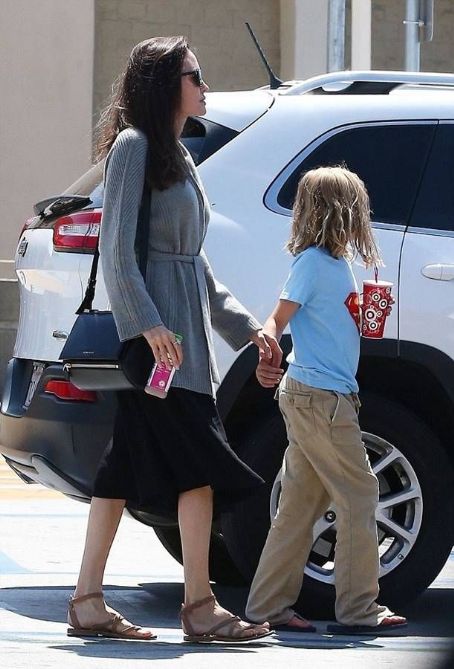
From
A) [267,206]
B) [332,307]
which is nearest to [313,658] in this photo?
[332,307]

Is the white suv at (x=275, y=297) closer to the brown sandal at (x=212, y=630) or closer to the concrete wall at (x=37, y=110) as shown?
the brown sandal at (x=212, y=630)

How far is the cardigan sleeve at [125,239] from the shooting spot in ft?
16.6

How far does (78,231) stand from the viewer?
5.68 m

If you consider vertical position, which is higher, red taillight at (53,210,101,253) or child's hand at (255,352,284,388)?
red taillight at (53,210,101,253)

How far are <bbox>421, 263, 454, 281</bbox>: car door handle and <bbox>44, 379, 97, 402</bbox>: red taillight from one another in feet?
4.00

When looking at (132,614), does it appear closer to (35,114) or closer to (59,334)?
(59,334)

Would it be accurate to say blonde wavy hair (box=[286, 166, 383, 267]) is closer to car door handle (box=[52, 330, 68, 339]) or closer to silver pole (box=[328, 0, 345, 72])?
car door handle (box=[52, 330, 68, 339])

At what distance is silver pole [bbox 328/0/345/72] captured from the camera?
1377 centimetres

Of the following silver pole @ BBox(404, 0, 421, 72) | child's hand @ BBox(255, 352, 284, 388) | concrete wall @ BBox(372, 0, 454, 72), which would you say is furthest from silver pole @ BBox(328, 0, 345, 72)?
child's hand @ BBox(255, 352, 284, 388)

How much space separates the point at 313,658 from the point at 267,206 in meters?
1.57

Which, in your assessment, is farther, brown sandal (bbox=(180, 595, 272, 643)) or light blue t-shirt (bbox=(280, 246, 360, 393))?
light blue t-shirt (bbox=(280, 246, 360, 393))

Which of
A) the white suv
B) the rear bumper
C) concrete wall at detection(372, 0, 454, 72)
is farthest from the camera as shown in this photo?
concrete wall at detection(372, 0, 454, 72)

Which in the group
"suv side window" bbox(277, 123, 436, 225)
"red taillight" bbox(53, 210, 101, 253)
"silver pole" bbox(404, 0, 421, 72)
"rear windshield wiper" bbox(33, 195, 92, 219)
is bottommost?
"red taillight" bbox(53, 210, 101, 253)

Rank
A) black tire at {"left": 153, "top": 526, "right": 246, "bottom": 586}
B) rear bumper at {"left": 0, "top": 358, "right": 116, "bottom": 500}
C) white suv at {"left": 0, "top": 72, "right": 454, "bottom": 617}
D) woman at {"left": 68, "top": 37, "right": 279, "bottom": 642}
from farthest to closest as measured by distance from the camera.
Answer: black tire at {"left": 153, "top": 526, "right": 246, "bottom": 586} → white suv at {"left": 0, "top": 72, "right": 454, "bottom": 617} → rear bumper at {"left": 0, "top": 358, "right": 116, "bottom": 500} → woman at {"left": 68, "top": 37, "right": 279, "bottom": 642}
